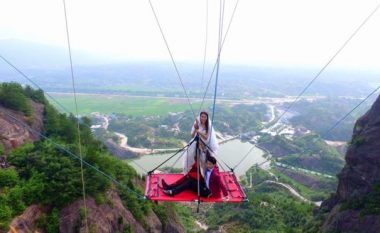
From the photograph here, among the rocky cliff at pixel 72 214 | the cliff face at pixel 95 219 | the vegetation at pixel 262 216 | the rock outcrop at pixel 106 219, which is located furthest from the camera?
the vegetation at pixel 262 216

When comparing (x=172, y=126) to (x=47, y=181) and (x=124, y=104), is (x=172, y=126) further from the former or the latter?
(x=47, y=181)

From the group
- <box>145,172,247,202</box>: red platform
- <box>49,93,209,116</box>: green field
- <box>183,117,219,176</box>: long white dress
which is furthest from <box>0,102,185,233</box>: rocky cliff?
<box>49,93,209,116</box>: green field

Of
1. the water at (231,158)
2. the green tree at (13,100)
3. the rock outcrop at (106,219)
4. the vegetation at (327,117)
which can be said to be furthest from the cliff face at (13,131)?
the vegetation at (327,117)

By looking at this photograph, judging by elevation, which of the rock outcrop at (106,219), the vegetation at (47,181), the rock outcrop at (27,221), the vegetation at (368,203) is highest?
the vegetation at (47,181)

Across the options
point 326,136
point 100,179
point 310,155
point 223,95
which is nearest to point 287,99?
point 223,95

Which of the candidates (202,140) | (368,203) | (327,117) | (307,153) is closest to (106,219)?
(202,140)

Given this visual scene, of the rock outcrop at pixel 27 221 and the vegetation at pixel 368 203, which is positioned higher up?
the rock outcrop at pixel 27 221

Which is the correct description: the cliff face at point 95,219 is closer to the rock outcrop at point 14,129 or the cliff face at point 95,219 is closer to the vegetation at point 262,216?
the rock outcrop at point 14,129

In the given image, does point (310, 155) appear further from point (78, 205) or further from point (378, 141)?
point (78, 205)
